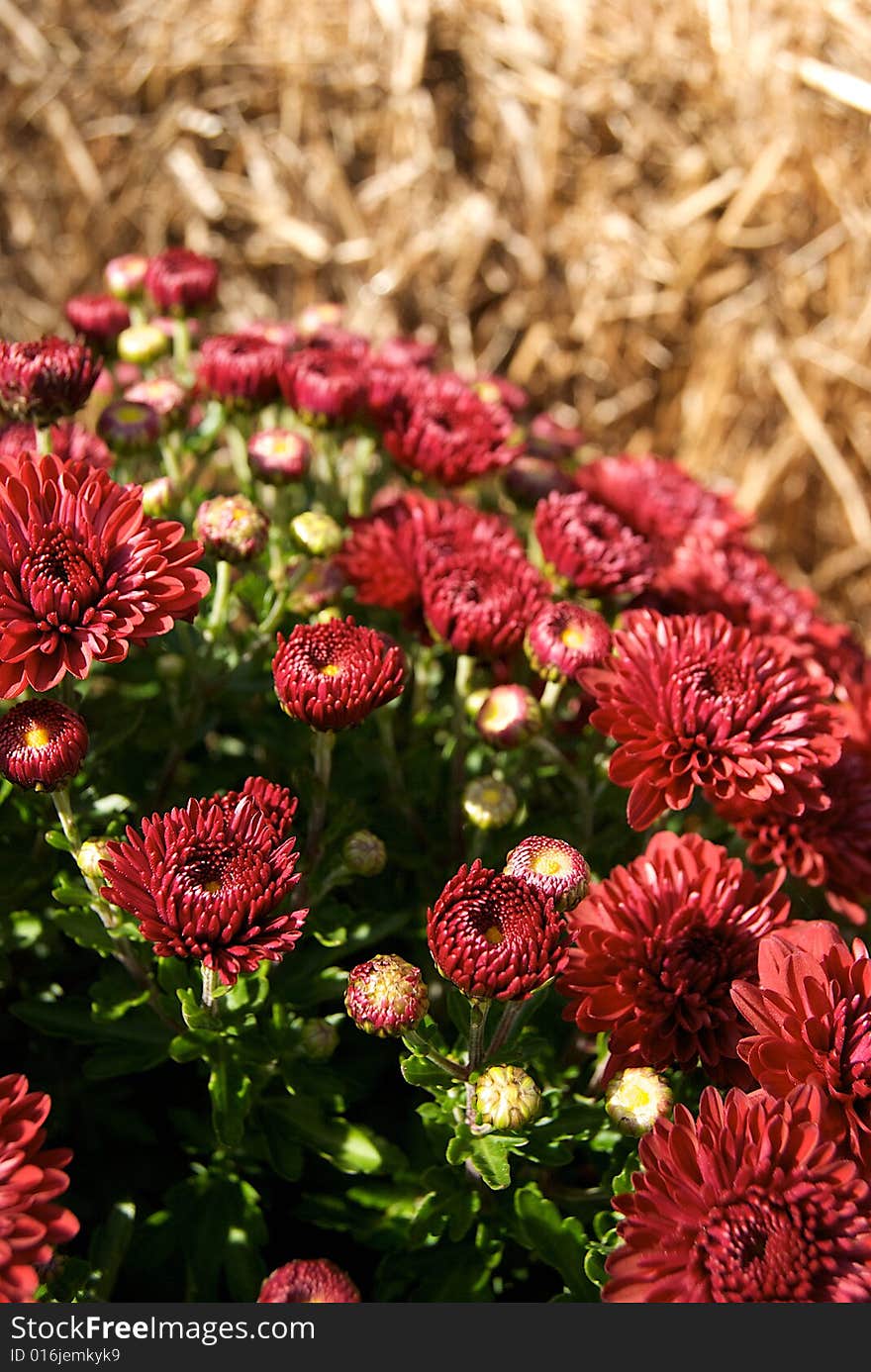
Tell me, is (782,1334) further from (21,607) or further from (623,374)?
(623,374)

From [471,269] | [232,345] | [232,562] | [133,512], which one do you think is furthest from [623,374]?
[133,512]

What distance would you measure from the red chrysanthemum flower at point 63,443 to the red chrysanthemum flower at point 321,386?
1.34ft

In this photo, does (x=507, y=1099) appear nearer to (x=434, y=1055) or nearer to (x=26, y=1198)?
(x=434, y=1055)

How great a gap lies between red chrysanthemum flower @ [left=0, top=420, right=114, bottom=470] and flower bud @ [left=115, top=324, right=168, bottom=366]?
8.0 inches

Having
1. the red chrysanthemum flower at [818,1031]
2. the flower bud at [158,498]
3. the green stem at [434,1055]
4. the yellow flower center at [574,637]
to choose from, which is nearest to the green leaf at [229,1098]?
the green stem at [434,1055]

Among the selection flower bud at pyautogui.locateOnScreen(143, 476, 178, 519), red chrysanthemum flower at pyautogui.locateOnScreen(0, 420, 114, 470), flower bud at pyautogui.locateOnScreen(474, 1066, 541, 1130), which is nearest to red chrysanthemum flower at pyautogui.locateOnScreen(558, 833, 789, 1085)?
flower bud at pyautogui.locateOnScreen(474, 1066, 541, 1130)

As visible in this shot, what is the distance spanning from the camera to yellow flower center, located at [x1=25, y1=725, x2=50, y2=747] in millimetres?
1549

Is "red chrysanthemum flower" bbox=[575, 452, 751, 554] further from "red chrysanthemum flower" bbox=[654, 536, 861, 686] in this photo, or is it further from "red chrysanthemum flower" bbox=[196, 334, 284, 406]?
"red chrysanthemum flower" bbox=[196, 334, 284, 406]

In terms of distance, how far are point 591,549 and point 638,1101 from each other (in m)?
1.00

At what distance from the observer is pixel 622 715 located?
1.75 meters

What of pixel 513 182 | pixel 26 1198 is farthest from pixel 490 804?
pixel 513 182

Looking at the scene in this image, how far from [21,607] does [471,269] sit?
116 inches

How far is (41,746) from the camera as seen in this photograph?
1.55 m

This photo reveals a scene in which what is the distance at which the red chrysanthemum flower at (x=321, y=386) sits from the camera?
2268 millimetres
